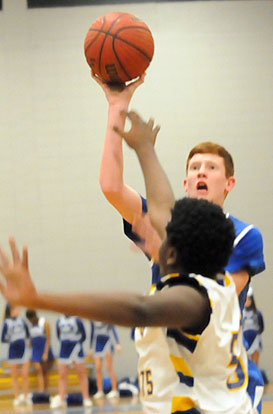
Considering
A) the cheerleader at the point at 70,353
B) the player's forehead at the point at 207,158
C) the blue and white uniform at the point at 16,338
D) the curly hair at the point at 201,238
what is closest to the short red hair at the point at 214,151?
the player's forehead at the point at 207,158

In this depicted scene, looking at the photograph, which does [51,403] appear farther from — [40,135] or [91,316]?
[91,316]

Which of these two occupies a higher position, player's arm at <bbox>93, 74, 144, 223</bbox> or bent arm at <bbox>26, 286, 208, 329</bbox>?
player's arm at <bbox>93, 74, 144, 223</bbox>

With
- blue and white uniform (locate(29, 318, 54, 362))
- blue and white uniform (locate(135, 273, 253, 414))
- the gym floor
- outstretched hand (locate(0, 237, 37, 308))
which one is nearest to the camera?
outstretched hand (locate(0, 237, 37, 308))

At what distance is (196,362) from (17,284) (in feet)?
2.02

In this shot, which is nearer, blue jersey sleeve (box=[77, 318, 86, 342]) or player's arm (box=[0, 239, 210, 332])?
player's arm (box=[0, 239, 210, 332])

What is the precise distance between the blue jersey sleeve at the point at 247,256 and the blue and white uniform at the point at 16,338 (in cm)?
747

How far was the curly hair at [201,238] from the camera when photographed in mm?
1937

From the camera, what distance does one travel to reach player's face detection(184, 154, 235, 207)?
3043 millimetres

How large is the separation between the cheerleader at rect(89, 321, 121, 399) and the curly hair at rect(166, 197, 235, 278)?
7.92 metres

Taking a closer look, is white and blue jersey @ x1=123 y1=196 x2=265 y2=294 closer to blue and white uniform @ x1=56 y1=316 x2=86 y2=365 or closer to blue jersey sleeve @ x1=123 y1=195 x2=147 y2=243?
blue jersey sleeve @ x1=123 y1=195 x2=147 y2=243

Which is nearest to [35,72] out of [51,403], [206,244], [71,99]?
[71,99]

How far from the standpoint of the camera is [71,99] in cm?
1071

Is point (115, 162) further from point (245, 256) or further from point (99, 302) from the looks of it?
point (99, 302)

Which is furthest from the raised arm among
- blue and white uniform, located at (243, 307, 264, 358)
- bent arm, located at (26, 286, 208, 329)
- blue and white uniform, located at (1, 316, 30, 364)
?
blue and white uniform, located at (1, 316, 30, 364)
